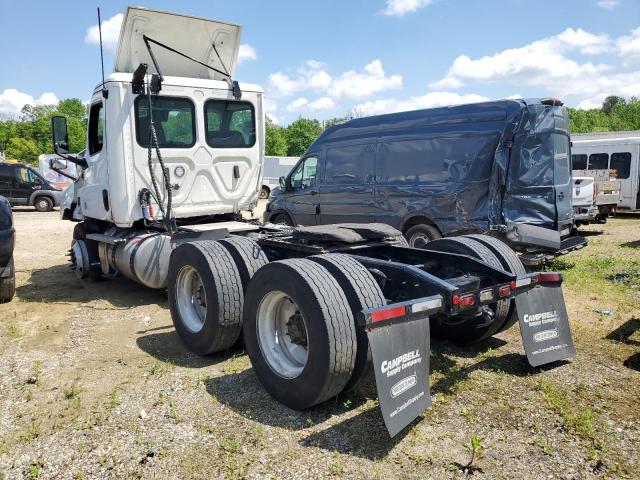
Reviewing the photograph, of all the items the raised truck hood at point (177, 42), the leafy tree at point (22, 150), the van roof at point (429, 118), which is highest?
the leafy tree at point (22, 150)

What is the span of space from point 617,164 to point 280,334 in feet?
55.8

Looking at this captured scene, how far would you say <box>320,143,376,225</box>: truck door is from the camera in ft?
29.7

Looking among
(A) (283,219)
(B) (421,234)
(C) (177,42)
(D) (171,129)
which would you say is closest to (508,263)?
(B) (421,234)

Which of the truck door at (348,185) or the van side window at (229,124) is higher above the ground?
the van side window at (229,124)

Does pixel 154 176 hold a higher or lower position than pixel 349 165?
lower

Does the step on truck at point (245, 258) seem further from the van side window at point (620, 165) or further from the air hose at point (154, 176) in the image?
the van side window at point (620, 165)

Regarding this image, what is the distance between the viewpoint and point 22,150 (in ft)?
185

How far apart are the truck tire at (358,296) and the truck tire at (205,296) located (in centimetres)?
114

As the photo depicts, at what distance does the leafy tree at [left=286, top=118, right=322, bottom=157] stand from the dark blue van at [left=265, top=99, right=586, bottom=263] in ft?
189

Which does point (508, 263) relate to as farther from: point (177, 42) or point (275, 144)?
point (275, 144)

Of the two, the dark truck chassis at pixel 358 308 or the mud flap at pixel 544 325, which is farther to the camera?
the mud flap at pixel 544 325

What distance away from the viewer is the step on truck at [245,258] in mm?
3336

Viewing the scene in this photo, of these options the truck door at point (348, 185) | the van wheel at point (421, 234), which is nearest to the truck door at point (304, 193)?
the truck door at point (348, 185)

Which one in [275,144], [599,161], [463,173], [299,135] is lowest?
[463,173]
